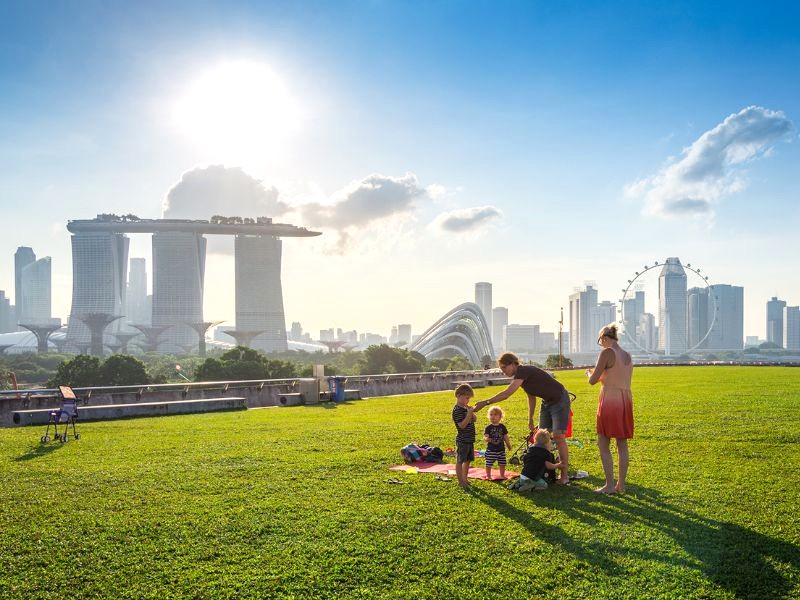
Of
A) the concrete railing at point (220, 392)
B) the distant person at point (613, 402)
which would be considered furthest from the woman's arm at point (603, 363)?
the concrete railing at point (220, 392)

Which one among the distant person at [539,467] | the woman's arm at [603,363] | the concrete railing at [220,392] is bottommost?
the concrete railing at [220,392]

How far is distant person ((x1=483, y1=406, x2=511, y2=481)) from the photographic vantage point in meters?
8.84

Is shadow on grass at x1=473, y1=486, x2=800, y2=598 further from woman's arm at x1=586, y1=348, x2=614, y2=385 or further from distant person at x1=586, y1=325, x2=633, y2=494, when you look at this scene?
woman's arm at x1=586, y1=348, x2=614, y2=385

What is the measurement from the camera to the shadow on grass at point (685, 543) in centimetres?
533

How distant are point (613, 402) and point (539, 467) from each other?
4.27 ft

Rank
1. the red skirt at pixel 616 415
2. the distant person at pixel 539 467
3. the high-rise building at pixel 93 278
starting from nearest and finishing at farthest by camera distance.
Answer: the red skirt at pixel 616 415 → the distant person at pixel 539 467 → the high-rise building at pixel 93 278

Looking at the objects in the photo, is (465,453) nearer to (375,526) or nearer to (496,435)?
(496,435)

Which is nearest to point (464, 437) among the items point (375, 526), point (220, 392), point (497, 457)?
point (497, 457)

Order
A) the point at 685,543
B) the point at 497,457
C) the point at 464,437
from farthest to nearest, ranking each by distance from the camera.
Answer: the point at 497,457 → the point at 464,437 → the point at 685,543

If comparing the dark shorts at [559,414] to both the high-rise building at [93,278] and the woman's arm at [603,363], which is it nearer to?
the woman's arm at [603,363]

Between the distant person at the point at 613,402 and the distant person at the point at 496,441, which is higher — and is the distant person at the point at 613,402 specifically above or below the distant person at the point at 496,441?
above

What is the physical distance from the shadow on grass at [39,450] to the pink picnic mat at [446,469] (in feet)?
21.3

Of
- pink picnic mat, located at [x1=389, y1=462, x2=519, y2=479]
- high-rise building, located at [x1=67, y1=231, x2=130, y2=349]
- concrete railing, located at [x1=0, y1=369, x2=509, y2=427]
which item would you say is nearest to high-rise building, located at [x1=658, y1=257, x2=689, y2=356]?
high-rise building, located at [x1=67, y1=231, x2=130, y2=349]

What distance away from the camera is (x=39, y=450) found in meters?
12.1
